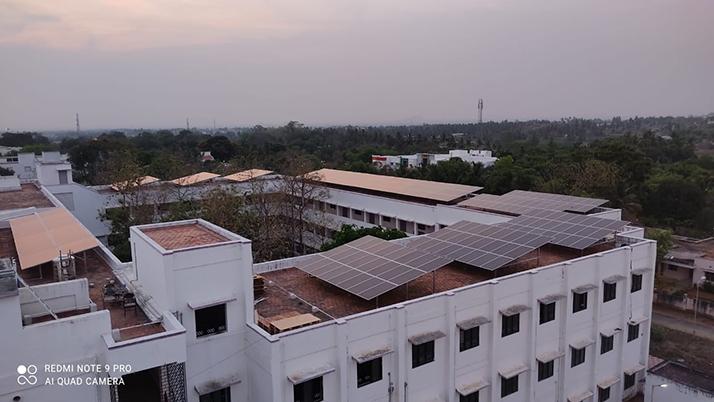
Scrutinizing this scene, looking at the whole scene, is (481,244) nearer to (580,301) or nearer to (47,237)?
(580,301)

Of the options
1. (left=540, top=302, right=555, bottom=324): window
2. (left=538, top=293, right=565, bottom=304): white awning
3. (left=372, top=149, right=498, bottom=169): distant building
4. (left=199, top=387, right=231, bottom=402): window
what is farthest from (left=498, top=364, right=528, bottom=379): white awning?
(left=372, top=149, right=498, bottom=169): distant building

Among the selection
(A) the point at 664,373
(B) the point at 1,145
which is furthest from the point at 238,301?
(B) the point at 1,145

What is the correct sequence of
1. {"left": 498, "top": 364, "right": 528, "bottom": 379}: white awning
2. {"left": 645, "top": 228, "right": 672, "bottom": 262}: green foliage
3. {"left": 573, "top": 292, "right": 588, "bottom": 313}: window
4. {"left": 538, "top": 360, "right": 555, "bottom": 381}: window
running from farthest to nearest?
1. {"left": 645, "top": 228, "right": 672, "bottom": 262}: green foliage
2. {"left": 573, "top": 292, "right": 588, "bottom": 313}: window
3. {"left": 538, "top": 360, "right": 555, "bottom": 381}: window
4. {"left": 498, "top": 364, "right": 528, "bottom": 379}: white awning

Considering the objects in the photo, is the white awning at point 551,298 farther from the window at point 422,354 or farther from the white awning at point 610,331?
the window at point 422,354

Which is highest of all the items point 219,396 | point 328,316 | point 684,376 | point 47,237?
point 47,237

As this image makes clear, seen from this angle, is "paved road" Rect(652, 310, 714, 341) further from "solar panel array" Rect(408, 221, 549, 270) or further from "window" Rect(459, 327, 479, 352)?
"window" Rect(459, 327, 479, 352)

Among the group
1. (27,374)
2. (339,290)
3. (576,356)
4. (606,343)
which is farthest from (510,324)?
(27,374)

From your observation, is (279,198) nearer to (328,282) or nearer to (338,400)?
(328,282)
